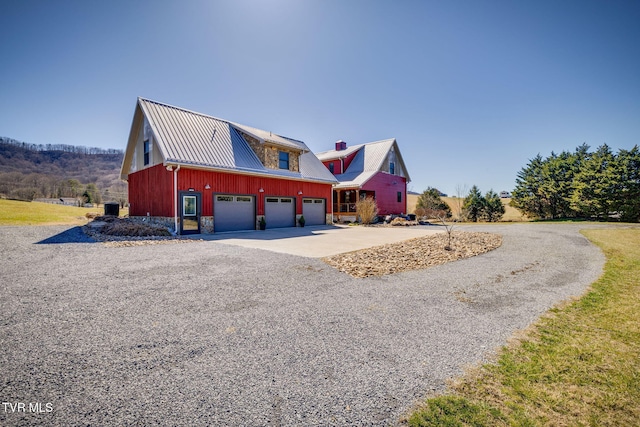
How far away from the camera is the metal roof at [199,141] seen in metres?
13.8

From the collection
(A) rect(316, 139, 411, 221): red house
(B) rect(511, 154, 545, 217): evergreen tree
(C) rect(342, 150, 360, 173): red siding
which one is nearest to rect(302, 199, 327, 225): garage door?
(A) rect(316, 139, 411, 221): red house

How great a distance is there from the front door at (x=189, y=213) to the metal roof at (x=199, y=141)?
5.52ft

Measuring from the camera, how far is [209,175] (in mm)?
14375

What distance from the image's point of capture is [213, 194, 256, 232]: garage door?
1475cm

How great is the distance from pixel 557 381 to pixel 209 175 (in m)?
14.9

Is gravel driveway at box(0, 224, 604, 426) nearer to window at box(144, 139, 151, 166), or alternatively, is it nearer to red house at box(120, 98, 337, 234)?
red house at box(120, 98, 337, 234)

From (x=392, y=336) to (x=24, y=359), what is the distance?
3.93 meters

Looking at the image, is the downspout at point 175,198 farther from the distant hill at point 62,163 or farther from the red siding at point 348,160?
the distant hill at point 62,163

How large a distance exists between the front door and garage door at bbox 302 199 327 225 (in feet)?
24.7

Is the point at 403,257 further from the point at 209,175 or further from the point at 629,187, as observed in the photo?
the point at 629,187

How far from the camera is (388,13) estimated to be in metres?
11.3

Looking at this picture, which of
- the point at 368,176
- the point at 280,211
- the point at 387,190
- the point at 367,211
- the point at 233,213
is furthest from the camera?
the point at 387,190

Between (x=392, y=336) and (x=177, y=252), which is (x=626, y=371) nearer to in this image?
(x=392, y=336)

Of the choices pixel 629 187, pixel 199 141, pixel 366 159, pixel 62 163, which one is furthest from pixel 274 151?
pixel 62 163
